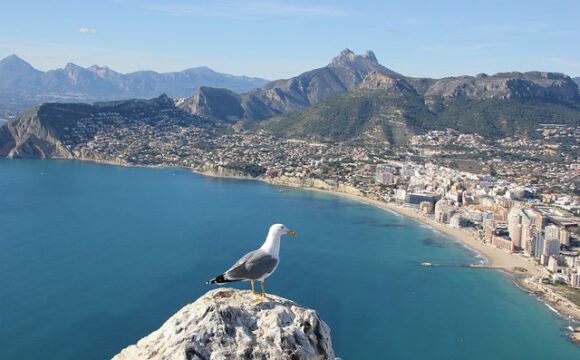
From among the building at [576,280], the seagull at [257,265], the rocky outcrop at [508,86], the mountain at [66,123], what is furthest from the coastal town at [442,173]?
the seagull at [257,265]

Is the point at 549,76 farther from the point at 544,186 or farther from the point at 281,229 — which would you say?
the point at 281,229

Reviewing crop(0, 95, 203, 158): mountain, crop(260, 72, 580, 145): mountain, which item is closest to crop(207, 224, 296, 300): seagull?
crop(260, 72, 580, 145): mountain

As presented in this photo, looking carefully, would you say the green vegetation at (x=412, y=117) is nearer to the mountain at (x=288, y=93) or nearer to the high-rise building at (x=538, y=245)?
the mountain at (x=288, y=93)

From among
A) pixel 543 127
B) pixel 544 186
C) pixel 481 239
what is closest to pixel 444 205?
pixel 481 239

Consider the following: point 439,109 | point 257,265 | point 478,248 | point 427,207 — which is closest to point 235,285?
point 478,248

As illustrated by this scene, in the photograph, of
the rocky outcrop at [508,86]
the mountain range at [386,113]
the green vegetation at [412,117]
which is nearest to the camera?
the mountain range at [386,113]

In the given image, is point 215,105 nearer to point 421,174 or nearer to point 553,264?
point 421,174

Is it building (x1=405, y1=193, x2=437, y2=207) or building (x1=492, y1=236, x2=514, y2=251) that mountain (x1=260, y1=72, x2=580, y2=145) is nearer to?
building (x1=405, y1=193, x2=437, y2=207)
